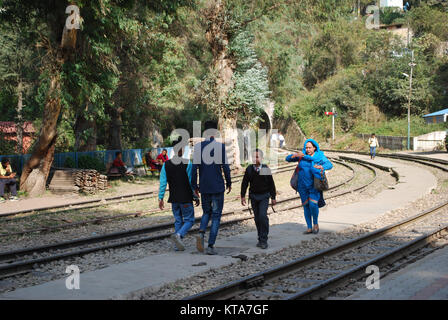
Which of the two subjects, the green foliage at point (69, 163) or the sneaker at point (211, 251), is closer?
the sneaker at point (211, 251)

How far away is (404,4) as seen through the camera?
3890 inches

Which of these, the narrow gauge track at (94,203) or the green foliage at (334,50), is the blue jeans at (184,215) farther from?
the green foliage at (334,50)

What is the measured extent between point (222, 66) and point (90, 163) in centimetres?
887

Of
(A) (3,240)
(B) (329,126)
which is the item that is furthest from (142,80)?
(B) (329,126)

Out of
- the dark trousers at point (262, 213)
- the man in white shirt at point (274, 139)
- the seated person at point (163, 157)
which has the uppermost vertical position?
the man in white shirt at point (274, 139)

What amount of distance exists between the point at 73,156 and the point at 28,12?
31.8 feet

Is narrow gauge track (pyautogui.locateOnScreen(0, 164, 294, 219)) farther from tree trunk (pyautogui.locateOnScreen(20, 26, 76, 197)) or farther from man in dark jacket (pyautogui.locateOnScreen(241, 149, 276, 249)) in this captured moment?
man in dark jacket (pyautogui.locateOnScreen(241, 149, 276, 249))

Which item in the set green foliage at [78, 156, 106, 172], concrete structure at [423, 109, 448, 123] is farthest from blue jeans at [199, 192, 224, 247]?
concrete structure at [423, 109, 448, 123]

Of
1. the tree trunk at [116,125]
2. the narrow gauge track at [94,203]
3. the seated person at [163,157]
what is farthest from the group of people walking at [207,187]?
the tree trunk at [116,125]

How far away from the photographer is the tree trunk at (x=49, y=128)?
1909 cm

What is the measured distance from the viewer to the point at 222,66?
28.6 meters

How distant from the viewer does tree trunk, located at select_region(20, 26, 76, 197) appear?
62.6 feet

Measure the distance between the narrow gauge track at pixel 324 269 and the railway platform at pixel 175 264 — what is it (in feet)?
3.30

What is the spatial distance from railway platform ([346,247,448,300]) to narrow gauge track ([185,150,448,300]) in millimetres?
456
